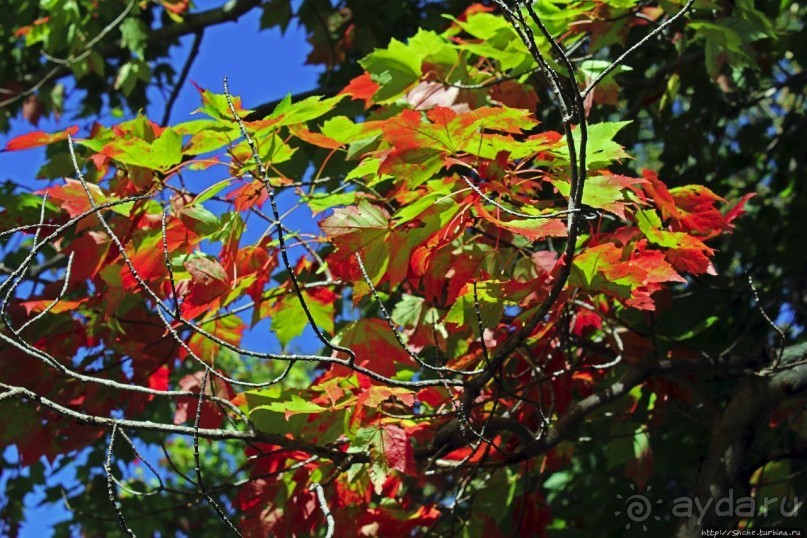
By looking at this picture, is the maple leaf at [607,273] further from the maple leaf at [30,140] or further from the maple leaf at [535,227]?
the maple leaf at [30,140]

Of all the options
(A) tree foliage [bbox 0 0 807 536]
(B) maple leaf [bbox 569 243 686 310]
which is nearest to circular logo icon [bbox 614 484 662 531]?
(A) tree foliage [bbox 0 0 807 536]

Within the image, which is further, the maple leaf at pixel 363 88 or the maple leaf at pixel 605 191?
the maple leaf at pixel 363 88

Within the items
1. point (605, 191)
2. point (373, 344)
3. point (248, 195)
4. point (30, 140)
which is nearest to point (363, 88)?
point (248, 195)

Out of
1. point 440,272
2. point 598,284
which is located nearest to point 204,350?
point 440,272

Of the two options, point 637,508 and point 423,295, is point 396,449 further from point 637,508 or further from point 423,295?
point 637,508

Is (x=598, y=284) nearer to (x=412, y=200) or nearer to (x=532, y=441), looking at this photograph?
(x=412, y=200)

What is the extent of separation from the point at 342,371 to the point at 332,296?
0.36 meters

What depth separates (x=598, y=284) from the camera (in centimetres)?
185

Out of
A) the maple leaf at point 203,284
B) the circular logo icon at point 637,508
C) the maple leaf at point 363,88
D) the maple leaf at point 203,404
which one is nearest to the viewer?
the maple leaf at point 203,284

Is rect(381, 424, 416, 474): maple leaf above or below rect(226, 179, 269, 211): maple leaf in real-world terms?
below

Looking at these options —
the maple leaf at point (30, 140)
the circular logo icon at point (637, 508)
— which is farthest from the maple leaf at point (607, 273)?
the circular logo icon at point (637, 508)

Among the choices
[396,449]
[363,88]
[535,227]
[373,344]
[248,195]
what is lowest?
[396,449]

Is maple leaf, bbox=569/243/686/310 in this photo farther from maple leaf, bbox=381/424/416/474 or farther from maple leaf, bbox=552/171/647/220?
maple leaf, bbox=381/424/416/474

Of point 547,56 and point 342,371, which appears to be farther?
point 547,56
